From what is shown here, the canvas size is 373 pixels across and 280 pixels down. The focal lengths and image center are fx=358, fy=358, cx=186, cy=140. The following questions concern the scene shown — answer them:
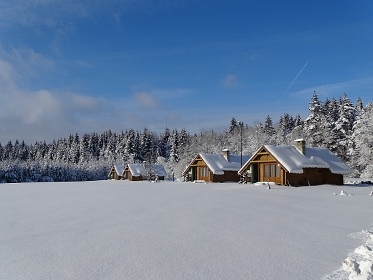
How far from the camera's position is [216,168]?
4497 cm

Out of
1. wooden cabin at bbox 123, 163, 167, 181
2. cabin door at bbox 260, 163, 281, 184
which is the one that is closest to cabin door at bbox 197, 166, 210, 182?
cabin door at bbox 260, 163, 281, 184

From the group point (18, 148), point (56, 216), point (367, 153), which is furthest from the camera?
point (18, 148)

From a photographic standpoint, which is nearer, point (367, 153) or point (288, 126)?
point (367, 153)

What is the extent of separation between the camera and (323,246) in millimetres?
9281

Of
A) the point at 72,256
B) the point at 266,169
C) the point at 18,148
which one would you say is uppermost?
the point at 18,148

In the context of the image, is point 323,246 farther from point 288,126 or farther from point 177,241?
point 288,126

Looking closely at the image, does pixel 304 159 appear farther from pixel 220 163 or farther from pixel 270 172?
pixel 220 163

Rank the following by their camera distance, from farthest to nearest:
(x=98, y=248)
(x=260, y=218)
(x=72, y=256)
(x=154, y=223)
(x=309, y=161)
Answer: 1. (x=309, y=161)
2. (x=260, y=218)
3. (x=154, y=223)
4. (x=98, y=248)
5. (x=72, y=256)

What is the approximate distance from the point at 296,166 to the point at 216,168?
13.3 metres

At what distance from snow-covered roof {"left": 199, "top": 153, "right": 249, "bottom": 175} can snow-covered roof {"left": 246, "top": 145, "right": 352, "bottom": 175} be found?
34.2 feet

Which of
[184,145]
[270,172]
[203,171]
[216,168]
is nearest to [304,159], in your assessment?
[270,172]

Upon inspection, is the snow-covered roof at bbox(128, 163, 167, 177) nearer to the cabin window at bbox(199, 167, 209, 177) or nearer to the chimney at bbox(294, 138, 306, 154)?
the cabin window at bbox(199, 167, 209, 177)

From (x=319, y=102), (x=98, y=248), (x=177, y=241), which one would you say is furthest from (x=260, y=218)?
(x=319, y=102)

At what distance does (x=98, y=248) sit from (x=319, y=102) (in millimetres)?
53222
